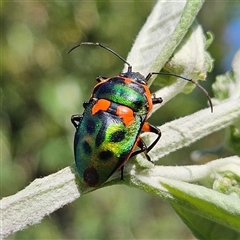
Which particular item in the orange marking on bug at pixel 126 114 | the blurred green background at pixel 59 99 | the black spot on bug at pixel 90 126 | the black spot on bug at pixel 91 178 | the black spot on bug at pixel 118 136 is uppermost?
the orange marking on bug at pixel 126 114

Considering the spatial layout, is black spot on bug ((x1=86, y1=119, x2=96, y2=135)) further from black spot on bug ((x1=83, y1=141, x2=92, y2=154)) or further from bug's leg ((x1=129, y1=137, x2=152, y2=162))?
bug's leg ((x1=129, y1=137, x2=152, y2=162))

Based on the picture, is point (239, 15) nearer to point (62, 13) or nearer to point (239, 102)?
point (62, 13)

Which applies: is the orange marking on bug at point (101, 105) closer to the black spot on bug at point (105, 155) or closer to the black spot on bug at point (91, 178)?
the black spot on bug at point (105, 155)

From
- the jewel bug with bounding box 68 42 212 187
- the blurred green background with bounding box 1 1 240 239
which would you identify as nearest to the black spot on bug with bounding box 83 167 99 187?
the jewel bug with bounding box 68 42 212 187

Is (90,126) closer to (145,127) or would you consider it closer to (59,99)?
(145,127)

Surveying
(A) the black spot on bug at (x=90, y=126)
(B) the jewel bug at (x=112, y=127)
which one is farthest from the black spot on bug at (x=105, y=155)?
(A) the black spot on bug at (x=90, y=126)

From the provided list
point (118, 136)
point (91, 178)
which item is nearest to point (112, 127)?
point (118, 136)

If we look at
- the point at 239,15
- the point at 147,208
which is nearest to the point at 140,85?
the point at 147,208
